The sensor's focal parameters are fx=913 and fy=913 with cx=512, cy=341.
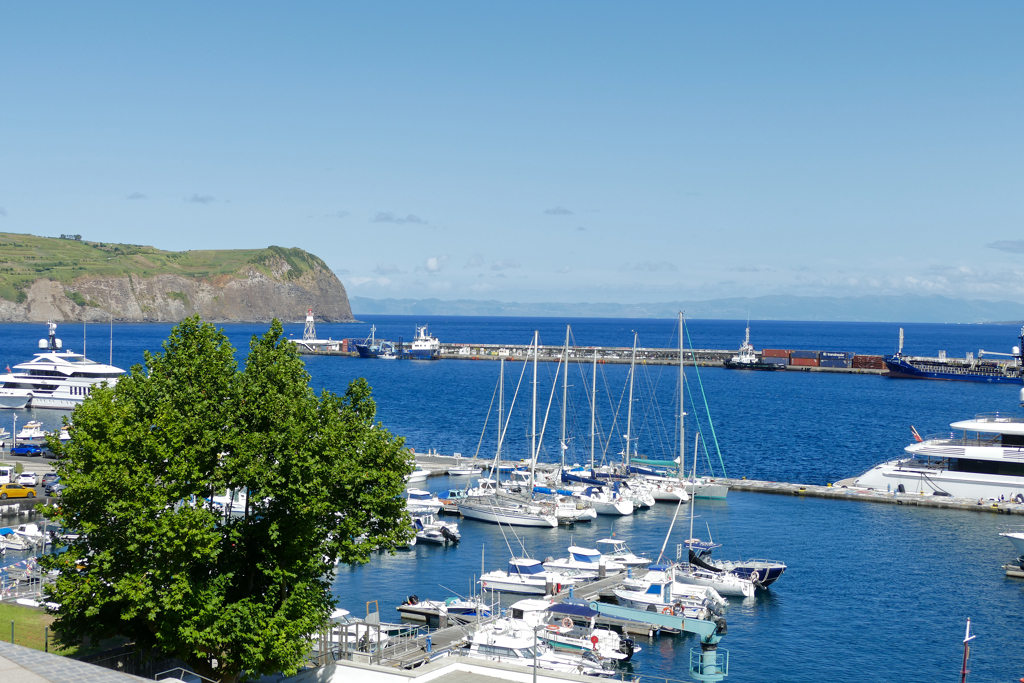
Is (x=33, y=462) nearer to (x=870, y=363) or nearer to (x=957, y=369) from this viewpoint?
(x=957, y=369)

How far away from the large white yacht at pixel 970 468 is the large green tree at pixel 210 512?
161 ft

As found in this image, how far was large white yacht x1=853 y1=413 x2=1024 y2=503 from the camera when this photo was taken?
199 ft

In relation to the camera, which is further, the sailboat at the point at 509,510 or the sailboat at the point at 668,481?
the sailboat at the point at 668,481

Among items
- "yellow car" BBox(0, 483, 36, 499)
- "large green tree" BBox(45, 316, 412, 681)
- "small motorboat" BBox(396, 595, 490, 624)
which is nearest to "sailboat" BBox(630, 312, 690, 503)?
"small motorboat" BBox(396, 595, 490, 624)

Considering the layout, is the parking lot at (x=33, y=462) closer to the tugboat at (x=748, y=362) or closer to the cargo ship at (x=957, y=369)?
the tugboat at (x=748, y=362)

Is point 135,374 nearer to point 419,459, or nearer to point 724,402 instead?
point 419,459

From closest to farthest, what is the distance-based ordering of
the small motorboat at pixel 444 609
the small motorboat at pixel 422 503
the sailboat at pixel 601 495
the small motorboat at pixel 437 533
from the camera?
the small motorboat at pixel 444 609 → the small motorboat at pixel 437 533 → the small motorboat at pixel 422 503 → the sailboat at pixel 601 495

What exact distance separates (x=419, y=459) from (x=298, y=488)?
1996 inches

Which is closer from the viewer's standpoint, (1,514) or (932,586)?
(932,586)

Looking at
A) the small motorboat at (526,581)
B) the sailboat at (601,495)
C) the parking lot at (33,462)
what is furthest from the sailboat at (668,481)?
the parking lot at (33,462)

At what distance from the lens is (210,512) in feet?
75.5

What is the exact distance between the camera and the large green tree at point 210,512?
72.3 feet

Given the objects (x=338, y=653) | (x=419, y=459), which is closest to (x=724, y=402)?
(x=419, y=459)

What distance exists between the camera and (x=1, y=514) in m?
48.1
